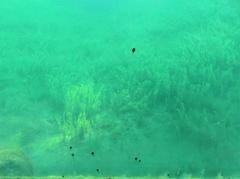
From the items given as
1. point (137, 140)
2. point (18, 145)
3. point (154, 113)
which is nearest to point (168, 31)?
point (154, 113)

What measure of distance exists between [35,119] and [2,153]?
4.48 feet

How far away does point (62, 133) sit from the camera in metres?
6.22

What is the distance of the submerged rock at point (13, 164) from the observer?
500 centimetres

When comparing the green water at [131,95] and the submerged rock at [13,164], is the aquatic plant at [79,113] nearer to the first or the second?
the green water at [131,95]

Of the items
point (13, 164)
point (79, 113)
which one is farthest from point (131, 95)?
point (13, 164)

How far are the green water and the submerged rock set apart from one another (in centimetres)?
55

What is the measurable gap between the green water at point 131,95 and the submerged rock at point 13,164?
21.6 inches

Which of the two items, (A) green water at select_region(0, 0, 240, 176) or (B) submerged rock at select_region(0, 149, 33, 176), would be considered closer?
(B) submerged rock at select_region(0, 149, 33, 176)

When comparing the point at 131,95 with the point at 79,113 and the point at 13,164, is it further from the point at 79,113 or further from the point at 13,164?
the point at 13,164

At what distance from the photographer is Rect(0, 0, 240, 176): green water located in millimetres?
6141

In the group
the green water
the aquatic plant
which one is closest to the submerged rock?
the green water

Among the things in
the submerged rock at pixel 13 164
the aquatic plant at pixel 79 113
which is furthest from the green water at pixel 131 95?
the submerged rock at pixel 13 164

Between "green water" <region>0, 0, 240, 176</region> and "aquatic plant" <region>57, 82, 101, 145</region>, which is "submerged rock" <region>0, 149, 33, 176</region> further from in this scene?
"aquatic plant" <region>57, 82, 101, 145</region>

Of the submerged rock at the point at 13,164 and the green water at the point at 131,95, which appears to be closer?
the submerged rock at the point at 13,164
